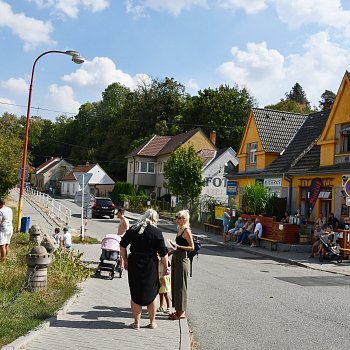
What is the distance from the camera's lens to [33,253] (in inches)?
346

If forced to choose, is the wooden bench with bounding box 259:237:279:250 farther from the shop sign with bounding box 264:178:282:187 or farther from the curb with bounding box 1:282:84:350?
the curb with bounding box 1:282:84:350

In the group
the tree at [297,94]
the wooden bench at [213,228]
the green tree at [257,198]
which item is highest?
the tree at [297,94]

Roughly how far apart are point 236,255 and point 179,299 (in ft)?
41.2

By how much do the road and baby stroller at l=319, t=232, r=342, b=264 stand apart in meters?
2.42

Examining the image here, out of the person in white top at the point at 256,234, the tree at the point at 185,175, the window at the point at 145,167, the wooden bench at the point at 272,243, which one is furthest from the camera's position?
the window at the point at 145,167

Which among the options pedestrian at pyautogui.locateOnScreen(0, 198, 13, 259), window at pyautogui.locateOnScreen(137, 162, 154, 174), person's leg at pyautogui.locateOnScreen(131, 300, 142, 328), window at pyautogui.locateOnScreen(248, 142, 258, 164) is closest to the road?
person's leg at pyautogui.locateOnScreen(131, 300, 142, 328)

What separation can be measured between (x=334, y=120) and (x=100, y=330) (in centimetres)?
1837

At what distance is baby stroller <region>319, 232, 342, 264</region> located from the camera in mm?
17836

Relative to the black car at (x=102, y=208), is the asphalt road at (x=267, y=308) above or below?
below

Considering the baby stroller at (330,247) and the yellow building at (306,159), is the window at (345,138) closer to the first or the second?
the yellow building at (306,159)

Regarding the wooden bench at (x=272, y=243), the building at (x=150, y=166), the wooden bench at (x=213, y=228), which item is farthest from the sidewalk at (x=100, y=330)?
the building at (x=150, y=166)

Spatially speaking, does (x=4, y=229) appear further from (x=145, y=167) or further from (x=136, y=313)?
(x=145, y=167)

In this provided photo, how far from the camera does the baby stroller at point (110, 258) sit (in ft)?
38.8

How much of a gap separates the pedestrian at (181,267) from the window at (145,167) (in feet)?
175
